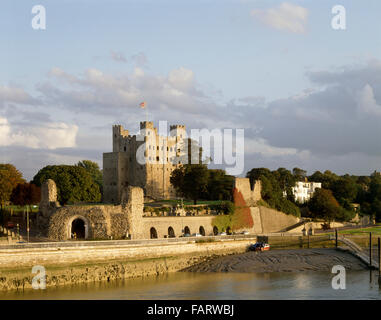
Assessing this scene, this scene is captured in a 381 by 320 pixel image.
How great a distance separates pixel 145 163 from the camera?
96625 millimetres

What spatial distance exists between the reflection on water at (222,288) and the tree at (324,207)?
37795mm

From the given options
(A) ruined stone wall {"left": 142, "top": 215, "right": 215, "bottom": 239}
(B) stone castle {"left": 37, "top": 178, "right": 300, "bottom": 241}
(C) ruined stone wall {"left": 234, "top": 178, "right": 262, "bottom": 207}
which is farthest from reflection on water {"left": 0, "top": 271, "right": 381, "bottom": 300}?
(C) ruined stone wall {"left": 234, "top": 178, "right": 262, "bottom": 207}

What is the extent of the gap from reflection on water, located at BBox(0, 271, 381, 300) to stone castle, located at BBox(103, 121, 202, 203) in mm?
51766

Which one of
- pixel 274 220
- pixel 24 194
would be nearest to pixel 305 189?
pixel 274 220

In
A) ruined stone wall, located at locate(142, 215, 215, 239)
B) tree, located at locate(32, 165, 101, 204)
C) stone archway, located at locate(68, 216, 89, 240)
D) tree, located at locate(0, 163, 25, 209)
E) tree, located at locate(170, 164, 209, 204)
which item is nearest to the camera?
stone archway, located at locate(68, 216, 89, 240)

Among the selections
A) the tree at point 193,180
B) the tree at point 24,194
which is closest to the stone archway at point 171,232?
the tree at point 24,194

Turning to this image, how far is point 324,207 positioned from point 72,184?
3610cm

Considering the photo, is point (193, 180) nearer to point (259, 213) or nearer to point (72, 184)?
point (259, 213)

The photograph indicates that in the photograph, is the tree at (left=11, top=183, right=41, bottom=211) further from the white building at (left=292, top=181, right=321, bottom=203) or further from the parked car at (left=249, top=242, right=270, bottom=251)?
the white building at (left=292, top=181, right=321, bottom=203)

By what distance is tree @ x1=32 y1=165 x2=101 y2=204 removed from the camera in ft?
212

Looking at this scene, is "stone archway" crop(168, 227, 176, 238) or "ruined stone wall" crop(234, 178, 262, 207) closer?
"stone archway" crop(168, 227, 176, 238)

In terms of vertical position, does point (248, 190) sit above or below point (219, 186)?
below

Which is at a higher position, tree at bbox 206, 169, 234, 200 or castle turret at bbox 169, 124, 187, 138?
castle turret at bbox 169, 124, 187, 138
